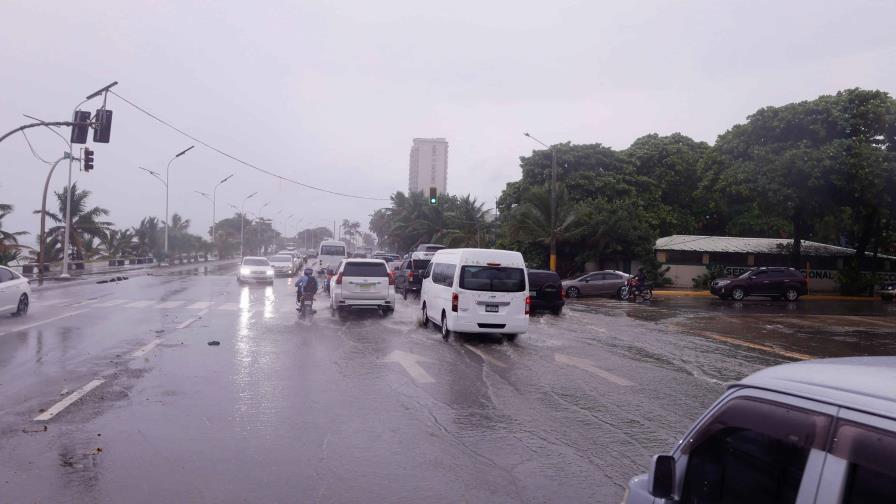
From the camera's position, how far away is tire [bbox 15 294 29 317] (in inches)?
741

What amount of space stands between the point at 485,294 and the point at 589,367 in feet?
11.5

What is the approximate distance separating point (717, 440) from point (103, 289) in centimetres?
3150

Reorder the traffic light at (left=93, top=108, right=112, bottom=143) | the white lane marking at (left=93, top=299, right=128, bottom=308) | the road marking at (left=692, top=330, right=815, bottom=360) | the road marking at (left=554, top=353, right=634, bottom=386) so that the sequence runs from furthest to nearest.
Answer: the white lane marking at (left=93, top=299, right=128, bottom=308) < the traffic light at (left=93, top=108, right=112, bottom=143) < the road marking at (left=692, top=330, right=815, bottom=360) < the road marking at (left=554, top=353, right=634, bottom=386)

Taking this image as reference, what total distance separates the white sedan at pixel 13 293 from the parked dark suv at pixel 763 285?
2902cm

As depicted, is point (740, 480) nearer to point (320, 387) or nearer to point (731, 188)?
point (320, 387)

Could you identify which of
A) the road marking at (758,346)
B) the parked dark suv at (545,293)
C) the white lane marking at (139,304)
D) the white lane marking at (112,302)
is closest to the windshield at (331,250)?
the white lane marking at (112,302)

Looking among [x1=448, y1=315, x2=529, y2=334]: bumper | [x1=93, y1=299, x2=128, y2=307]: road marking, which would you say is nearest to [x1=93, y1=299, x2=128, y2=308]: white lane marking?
[x1=93, y1=299, x2=128, y2=307]: road marking

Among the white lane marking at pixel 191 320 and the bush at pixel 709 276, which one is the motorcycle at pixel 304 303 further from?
the bush at pixel 709 276

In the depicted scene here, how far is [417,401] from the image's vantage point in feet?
30.9

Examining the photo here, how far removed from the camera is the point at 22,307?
19047 mm

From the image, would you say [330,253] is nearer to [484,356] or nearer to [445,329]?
[445,329]

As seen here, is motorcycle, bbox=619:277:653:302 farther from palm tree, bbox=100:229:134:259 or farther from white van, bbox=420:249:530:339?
palm tree, bbox=100:229:134:259

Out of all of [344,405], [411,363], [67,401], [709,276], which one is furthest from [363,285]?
[709,276]

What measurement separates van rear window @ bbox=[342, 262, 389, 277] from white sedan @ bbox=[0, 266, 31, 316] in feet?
29.3
